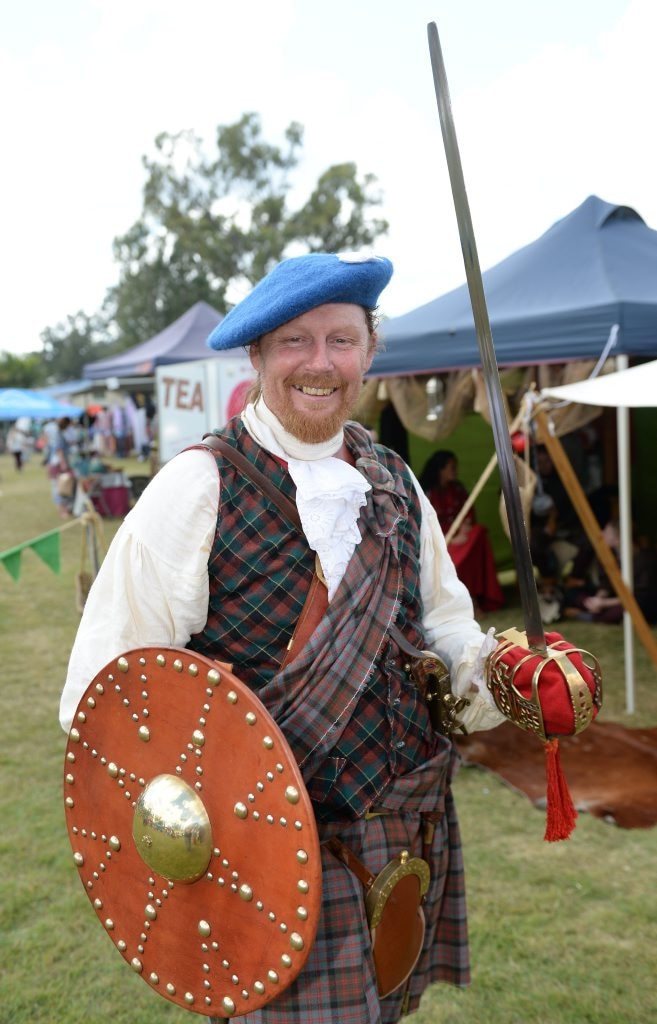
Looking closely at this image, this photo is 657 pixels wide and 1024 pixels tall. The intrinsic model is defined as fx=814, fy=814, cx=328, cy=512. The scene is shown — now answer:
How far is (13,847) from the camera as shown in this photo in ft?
9.65

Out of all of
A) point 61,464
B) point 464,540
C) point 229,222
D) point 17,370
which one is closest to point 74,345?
point 17,370

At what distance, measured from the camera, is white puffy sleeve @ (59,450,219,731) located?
1.31 metres

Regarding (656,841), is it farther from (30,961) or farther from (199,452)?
(199,452)

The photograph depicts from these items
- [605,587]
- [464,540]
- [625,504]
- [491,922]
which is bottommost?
[491,922]

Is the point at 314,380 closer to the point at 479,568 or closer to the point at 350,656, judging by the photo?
the point at 350,656

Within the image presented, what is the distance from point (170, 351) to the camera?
37.0ft

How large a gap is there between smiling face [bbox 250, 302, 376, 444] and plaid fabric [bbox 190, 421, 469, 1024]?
0.09 m

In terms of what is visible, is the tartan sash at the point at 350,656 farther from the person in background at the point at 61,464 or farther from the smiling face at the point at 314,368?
the person in background at the point at 61,464

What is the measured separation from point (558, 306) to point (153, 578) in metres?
3.59

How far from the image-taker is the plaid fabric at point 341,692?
4.21 feet

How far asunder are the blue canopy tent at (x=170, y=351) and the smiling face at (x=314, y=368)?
9348 millimetres

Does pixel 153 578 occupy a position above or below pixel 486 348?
below

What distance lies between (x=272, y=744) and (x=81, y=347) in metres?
61.2

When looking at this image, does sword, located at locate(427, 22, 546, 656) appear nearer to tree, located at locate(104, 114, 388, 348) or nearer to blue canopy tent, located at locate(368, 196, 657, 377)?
blue canopy tent, located at locate(368, 196, 657, 377)
